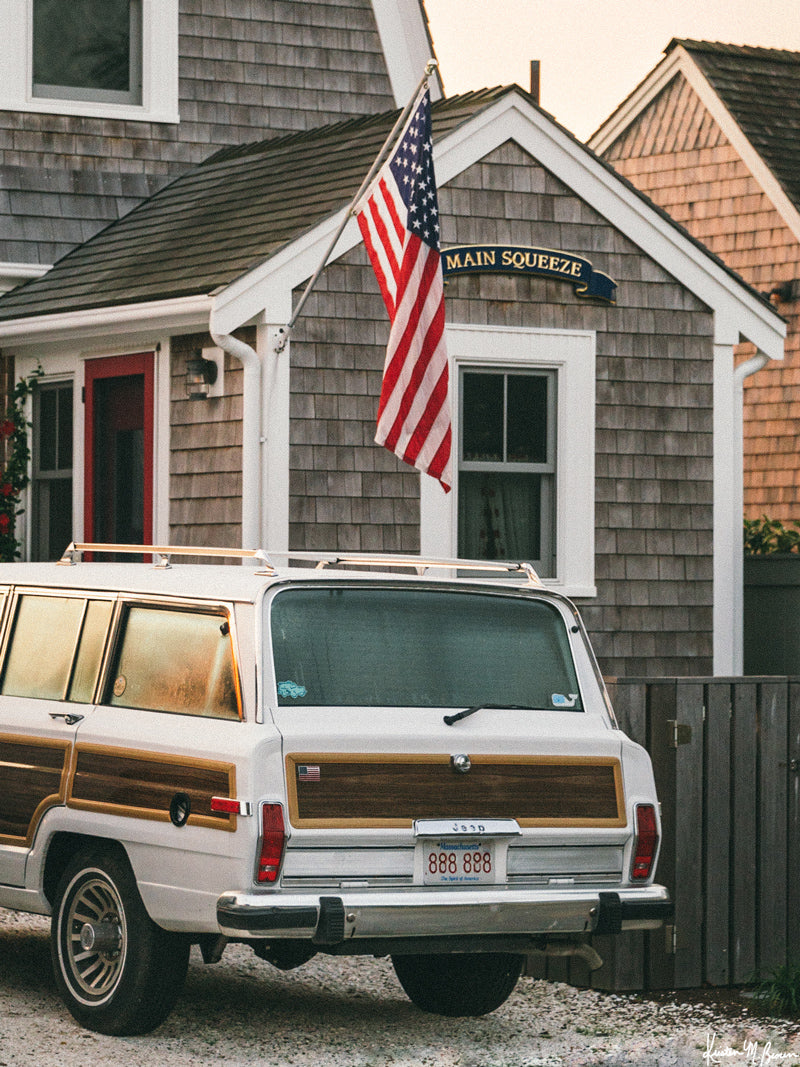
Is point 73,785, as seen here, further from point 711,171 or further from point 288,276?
point 711,171

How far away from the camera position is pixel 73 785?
700 centimetres

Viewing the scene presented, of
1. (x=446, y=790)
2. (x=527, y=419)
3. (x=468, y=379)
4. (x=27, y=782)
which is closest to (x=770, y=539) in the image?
(x=527, y=419)

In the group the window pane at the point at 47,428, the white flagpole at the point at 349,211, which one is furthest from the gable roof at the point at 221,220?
the window pane at the point at 47,428

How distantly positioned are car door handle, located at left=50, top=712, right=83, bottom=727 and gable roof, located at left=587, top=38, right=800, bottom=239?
12476 millimetres

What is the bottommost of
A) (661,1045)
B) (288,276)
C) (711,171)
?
(661,1045)

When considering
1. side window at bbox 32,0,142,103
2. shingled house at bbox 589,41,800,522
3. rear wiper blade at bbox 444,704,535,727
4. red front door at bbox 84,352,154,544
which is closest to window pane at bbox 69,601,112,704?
rear wiper blade at bbox 444,704,535,727

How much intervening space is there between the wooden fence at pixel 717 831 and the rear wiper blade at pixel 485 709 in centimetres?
132

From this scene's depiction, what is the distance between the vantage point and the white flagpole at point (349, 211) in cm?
1058

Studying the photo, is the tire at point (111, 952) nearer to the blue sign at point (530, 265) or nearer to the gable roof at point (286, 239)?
the gable roof at point (286, 239)

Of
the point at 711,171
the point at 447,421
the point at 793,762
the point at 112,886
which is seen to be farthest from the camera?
the point at 711,171

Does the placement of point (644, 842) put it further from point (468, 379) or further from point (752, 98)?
point (752, 98)

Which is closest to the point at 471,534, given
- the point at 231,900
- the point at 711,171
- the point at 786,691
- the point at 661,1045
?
the point at 786,691

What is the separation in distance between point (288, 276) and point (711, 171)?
8707mm

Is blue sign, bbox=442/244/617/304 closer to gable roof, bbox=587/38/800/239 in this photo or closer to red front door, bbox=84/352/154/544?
red front door, bbox=84/352/154/544
